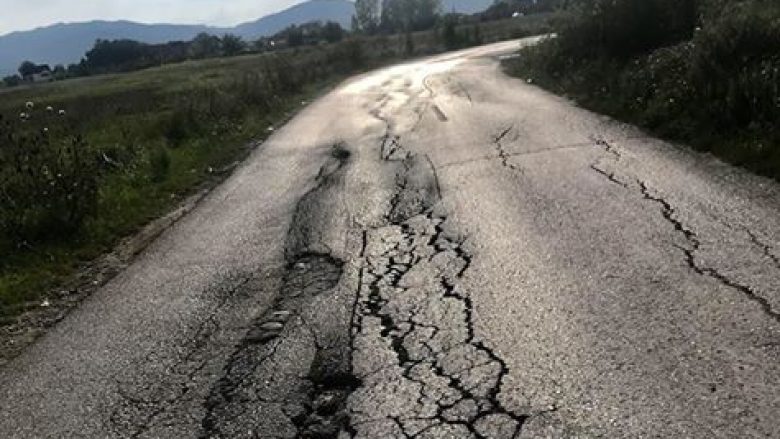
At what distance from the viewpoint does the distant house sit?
336ft

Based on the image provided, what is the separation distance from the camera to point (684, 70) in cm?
1323

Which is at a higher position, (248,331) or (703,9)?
(703,9)

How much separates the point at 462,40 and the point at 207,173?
37.5 m

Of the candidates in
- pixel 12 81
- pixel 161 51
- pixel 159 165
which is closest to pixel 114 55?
pixel 161 51

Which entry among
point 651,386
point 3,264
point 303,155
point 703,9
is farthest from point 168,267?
point 703,9

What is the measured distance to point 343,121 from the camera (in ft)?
57.6

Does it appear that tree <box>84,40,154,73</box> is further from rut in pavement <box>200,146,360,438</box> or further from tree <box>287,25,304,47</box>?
rut in pavement <box>200,146,360,438</box>

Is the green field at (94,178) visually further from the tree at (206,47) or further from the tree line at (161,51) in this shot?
the tree at (206,47)

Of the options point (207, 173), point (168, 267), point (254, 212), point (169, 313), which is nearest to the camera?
point (169, 313)

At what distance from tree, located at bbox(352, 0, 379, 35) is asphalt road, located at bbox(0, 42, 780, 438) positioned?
104m

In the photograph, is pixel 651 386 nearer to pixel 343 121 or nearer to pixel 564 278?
pixel 564 278

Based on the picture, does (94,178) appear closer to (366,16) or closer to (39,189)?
(39,189)

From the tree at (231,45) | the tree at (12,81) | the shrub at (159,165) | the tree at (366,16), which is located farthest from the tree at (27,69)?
the shrub at (159,165)

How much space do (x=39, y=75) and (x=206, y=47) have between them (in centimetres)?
2412
